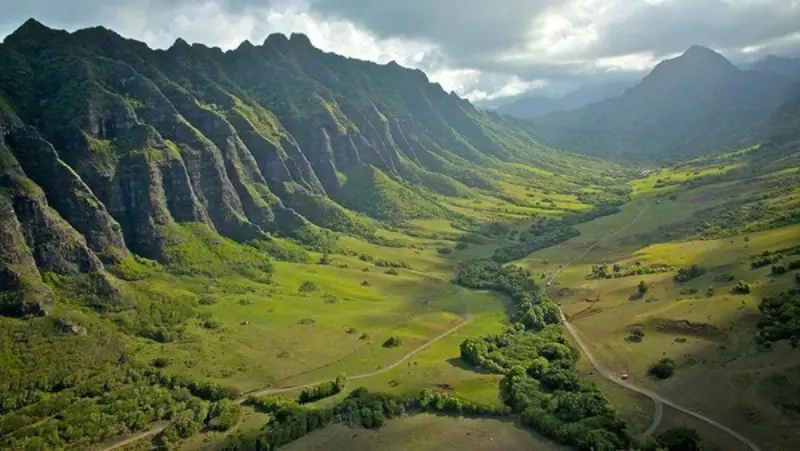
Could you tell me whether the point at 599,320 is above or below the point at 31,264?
below

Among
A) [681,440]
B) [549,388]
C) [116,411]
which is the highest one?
[116,411]

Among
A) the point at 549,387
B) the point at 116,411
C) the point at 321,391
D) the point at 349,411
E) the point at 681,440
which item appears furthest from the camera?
the point at 321,391

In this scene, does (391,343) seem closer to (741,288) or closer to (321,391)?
(321,391)

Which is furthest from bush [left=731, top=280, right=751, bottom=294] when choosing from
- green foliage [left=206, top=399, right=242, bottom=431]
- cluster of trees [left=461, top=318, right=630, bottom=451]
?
green foliage [left=206, top=399, right=242, bottom=431]

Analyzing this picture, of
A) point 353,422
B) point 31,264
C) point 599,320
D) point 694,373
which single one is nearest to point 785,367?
point 694,373

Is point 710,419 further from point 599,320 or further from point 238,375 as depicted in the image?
point 238,375

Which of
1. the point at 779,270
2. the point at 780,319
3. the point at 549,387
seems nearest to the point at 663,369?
the point at 549,387

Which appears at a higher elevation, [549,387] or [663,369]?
[549,387]

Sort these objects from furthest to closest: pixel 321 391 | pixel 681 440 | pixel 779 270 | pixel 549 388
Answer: pixel 779 270 → pixel 321 391 → pixel 549 388 → pixel 681 440
